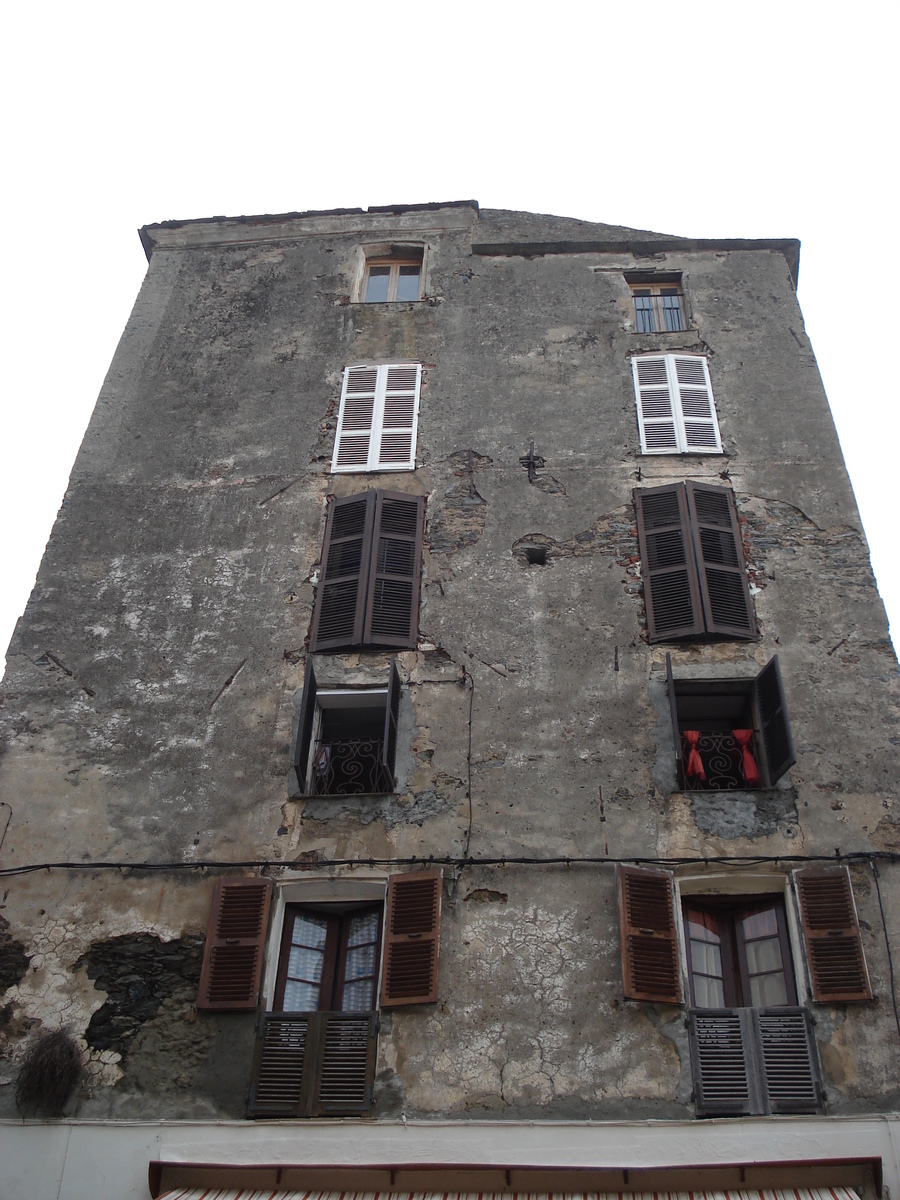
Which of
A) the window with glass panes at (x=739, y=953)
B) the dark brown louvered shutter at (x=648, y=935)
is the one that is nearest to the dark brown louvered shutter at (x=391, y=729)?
the dark brown louvered shutter at (x=648, y=935)

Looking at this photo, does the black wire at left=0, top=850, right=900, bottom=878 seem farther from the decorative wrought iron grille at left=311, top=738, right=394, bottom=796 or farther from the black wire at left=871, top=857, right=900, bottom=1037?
the decorative wrought iron grille at left=311, top=738, right=394, bottom=796

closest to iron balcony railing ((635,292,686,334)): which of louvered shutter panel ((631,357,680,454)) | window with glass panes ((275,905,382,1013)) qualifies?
louvered shutter panel ((631,357,680,454))

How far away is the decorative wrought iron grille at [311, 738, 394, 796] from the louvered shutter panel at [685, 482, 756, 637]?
11.2 feet

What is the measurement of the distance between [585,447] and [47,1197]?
881 centimetres

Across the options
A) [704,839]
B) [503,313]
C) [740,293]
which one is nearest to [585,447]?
[503,313]

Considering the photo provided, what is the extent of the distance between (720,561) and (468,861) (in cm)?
415

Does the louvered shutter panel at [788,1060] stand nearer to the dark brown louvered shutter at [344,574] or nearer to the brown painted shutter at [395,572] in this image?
the brown painted shutter at [395,572]

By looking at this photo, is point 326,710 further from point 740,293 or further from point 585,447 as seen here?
point 740,293

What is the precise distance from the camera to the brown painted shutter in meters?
11.5

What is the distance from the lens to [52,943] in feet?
31.4

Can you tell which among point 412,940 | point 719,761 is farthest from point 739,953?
point 412,940

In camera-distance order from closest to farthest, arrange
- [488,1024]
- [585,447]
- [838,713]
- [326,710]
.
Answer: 1. [488,1024]
2. [838,713]
3. [326,710]
4. [585,447]

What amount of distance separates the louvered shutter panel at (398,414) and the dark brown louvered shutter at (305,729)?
3.30 metres

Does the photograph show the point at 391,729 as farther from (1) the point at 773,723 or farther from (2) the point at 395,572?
Answer: (1) the point at 773,723
